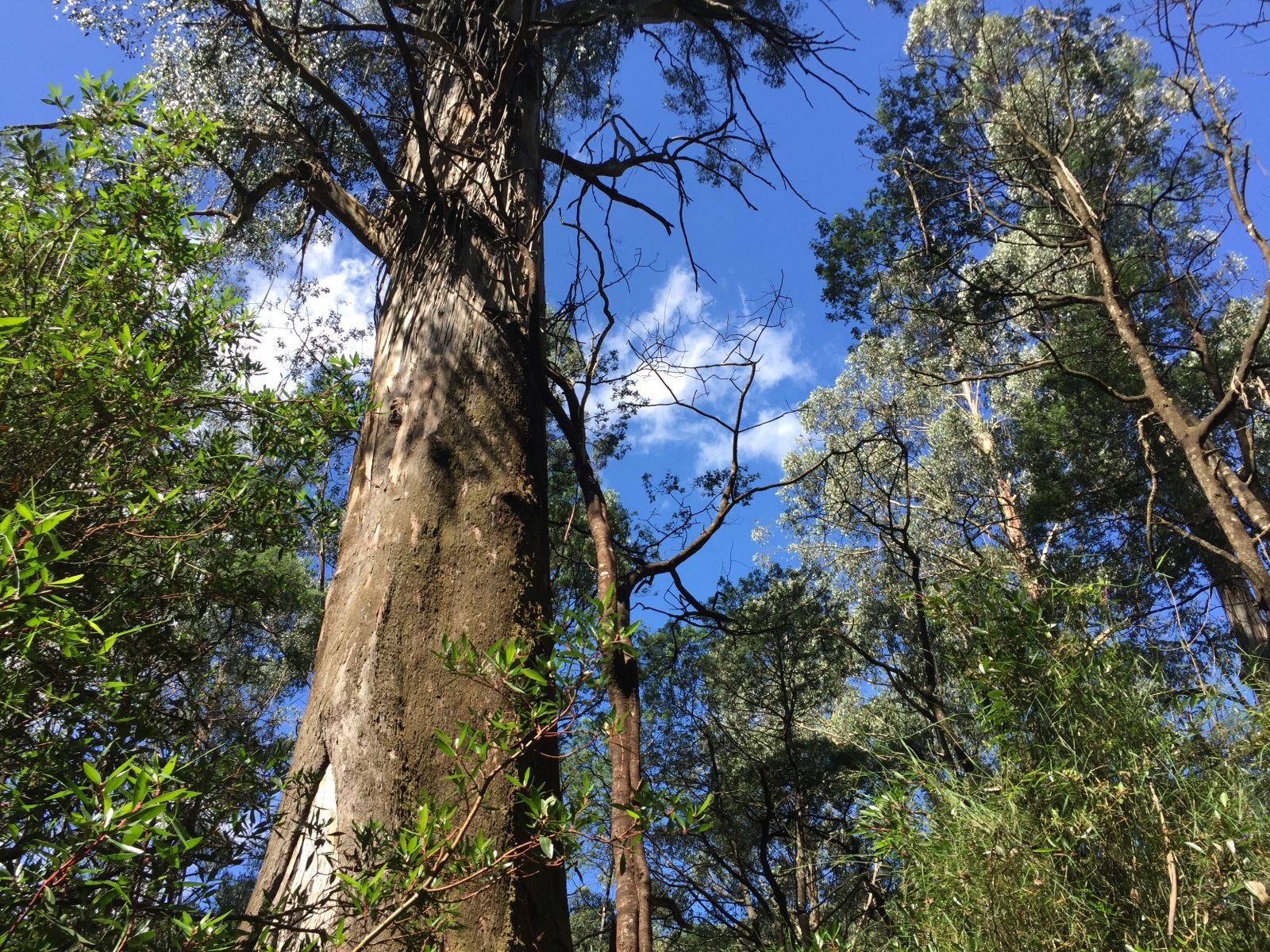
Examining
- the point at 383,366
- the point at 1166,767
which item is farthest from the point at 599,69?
the point at 1166,767

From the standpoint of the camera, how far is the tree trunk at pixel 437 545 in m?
1.41

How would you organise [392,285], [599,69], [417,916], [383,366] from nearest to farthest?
[417,916]
[383,366]
[392,285]
[599,69]

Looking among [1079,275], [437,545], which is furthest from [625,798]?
[1079,275]

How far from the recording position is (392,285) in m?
2.51

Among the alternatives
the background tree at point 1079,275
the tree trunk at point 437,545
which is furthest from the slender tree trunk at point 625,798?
the background tree at point 1079,275

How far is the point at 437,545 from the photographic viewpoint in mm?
1773

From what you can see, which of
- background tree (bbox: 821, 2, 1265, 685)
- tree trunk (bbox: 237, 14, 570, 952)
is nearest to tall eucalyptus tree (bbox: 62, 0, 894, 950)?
tree trunk (bbox: 237, 14, 570, 952)

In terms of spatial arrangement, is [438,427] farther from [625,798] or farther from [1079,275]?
[1079,275]

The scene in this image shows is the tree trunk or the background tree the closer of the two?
the tree trunk

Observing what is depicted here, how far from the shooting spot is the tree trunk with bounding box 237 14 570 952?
1.41 m

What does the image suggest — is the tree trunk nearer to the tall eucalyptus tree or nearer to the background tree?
the tall eucalyptus tree

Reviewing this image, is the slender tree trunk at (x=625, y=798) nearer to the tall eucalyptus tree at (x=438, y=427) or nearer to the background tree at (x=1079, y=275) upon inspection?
the tall eucalyptus tree at (x=438, y=427)

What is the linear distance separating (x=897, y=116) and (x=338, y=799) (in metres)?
8.12

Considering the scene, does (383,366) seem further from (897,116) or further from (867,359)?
(867,359)
